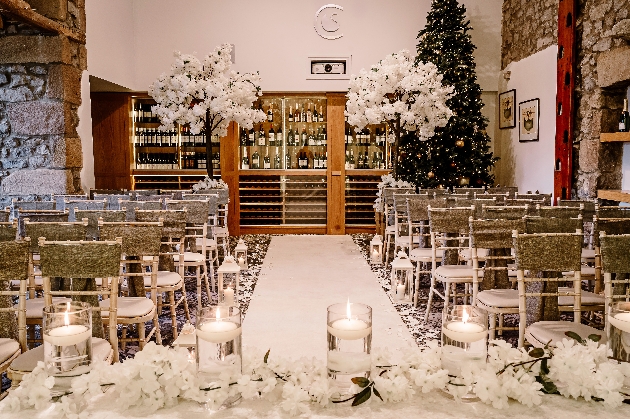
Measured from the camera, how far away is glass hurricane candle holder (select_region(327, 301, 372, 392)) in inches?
51.3

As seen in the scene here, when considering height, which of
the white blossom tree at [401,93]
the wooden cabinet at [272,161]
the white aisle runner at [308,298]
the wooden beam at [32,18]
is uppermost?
the wooden beam at [32,18]

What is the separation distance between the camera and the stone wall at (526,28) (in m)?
7.43

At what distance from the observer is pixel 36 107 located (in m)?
6.43

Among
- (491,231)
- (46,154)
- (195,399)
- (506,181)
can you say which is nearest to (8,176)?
(46,154)

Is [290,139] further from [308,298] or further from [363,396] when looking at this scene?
[363,396]

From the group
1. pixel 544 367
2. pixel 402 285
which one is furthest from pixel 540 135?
pixel 544 367

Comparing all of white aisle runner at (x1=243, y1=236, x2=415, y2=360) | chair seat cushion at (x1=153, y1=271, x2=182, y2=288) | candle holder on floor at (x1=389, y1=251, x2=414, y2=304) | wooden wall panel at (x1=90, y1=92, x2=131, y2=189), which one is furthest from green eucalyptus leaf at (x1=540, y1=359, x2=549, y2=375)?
wooden wall panel at (x1=90, y1=92, x2=131, y2=189)

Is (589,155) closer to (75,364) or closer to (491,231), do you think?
(491,231)

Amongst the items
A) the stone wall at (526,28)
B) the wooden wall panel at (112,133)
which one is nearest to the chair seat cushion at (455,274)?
the stone wall at (526,28)

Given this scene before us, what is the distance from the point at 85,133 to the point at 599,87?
6067mm

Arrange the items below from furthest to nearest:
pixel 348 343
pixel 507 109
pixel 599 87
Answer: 1. pixel 507 109
2. pixel 599 87
3. pixel 348 343

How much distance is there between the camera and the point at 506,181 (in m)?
9.33

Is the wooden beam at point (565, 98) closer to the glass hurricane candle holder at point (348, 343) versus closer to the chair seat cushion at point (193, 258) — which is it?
the chair seat cushion at point (193, 258)

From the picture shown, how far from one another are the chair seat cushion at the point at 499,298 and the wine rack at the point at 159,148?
6.90m
